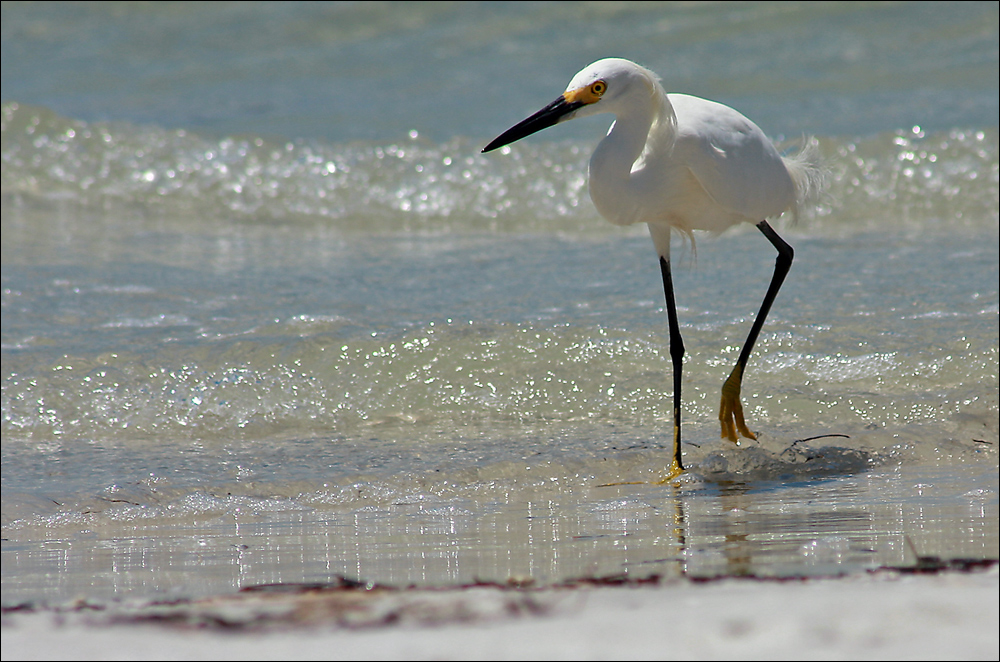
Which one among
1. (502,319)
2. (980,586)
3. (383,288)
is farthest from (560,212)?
(980,586)

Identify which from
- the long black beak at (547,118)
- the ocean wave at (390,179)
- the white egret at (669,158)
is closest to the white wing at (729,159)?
the white egret at (669,158)

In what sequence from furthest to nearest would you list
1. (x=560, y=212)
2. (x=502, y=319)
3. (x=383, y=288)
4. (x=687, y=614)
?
(x=560, y=212)
(x=383, y=288)
(x=502, y=319)
(x=687, y=614)

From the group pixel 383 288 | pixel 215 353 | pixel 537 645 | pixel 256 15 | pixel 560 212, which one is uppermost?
pixel 256 15

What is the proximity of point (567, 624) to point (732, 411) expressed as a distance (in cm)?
244

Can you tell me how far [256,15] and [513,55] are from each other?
3599 mm

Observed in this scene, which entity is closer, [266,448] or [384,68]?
[266,448]

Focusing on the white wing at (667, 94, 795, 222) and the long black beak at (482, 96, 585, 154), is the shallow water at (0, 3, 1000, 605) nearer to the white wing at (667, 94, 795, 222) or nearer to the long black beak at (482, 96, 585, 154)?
the white wing at (667, 94, 795, 222)

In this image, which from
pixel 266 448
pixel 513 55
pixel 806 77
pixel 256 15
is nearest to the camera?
pixel 266 448

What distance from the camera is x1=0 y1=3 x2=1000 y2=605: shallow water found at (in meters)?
2.50

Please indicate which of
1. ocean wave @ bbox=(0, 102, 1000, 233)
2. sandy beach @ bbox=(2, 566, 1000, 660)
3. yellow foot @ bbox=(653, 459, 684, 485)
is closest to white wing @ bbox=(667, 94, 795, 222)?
yellow foot @ bbox=(653, 459, 684, 485)

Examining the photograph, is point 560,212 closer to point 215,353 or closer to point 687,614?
point 215,353

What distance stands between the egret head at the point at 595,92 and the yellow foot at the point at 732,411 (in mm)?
1034

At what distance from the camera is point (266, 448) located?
370 cm

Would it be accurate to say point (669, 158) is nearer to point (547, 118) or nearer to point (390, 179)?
point (547, 118)
